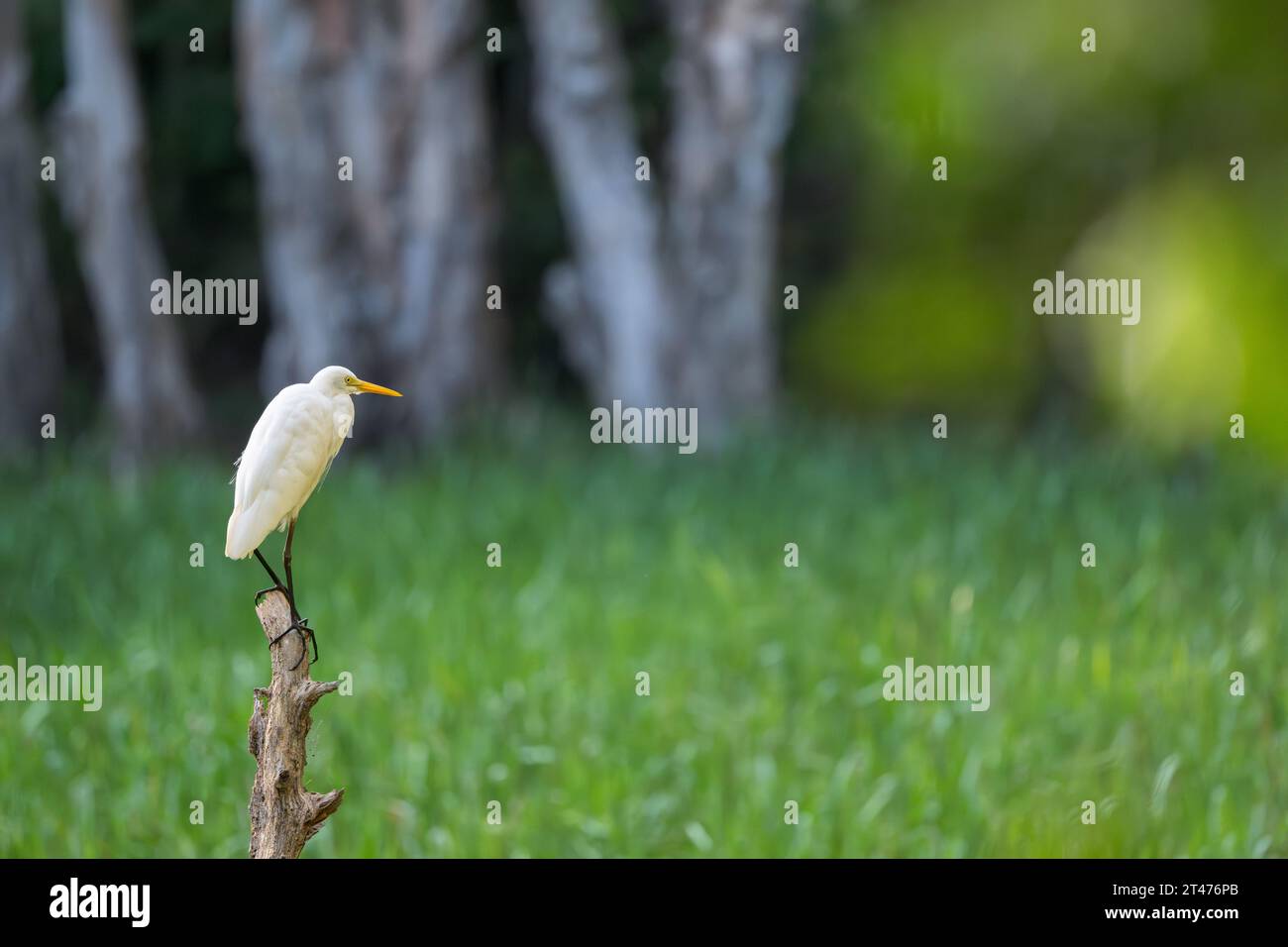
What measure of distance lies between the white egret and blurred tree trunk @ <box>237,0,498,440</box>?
A: 8.39m

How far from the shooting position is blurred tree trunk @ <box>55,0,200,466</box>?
1150 centimetres

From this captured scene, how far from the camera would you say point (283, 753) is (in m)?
2.27

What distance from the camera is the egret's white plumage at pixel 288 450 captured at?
206cm

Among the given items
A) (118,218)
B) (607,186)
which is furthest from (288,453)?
(118,218)

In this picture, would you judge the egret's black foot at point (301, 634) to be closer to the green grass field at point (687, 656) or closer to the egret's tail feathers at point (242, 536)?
the egret's tail feathers at point (242, 536)

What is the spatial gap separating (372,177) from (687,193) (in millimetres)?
2521

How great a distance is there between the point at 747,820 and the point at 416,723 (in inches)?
57.1

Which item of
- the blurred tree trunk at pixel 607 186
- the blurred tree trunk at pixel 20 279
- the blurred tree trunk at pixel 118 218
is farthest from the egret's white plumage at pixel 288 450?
the blurred tree trunk at pixel 20 279

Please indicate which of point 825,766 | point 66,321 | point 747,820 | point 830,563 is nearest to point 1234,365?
point 830,563

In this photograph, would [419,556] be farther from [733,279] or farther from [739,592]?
[733,279]

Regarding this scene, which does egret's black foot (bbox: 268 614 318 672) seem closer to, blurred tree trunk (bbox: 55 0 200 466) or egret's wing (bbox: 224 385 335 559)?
egret's wing (bbox: 224 385 335 559)

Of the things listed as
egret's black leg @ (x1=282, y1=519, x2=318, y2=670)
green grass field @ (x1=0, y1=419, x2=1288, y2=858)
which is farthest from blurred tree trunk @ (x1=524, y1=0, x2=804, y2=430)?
egret's black leg @ (x1=282, y1=519, x2=318, y2=670)

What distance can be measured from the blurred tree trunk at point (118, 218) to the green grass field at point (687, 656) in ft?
10.1

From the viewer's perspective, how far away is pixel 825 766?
531 cm
